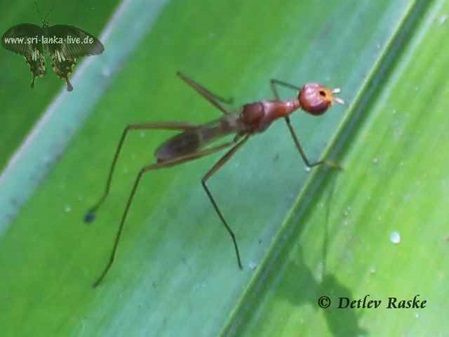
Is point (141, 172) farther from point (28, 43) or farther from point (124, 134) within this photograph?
point (28, 43)

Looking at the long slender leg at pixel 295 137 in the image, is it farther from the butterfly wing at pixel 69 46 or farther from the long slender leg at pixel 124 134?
the butterfly wing at pixel 69 46

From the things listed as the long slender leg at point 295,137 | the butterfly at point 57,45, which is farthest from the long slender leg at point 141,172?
the butterfly at point 57,45

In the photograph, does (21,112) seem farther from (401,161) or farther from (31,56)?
(401,161)

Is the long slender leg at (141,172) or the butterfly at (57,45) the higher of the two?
the butterfly at (57,45)

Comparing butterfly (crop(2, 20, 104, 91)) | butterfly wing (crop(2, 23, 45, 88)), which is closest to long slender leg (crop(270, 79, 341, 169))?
butterfly (crop(2, 20, 104, 91))

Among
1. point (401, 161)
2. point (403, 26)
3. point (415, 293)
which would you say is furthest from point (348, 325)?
point (403, 26)

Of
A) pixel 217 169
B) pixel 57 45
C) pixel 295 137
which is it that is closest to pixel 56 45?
pixel 57 45

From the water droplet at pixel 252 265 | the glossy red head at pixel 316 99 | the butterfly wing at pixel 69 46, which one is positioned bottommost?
the water droplet at pixel 252 265
